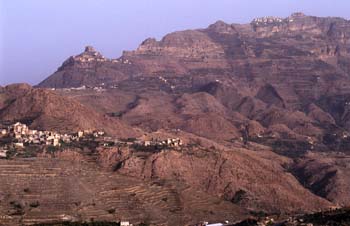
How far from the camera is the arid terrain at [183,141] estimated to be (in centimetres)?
5459

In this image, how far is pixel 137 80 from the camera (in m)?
175

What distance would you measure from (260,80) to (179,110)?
138 ft

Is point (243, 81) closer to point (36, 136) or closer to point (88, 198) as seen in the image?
point (36, 136)

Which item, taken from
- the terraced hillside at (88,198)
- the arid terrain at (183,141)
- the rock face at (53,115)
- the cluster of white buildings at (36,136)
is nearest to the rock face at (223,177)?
the arid terrain at (183,141)

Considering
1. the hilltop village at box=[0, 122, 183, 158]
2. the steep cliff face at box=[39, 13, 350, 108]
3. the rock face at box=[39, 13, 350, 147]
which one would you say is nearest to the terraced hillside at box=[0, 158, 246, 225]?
the hilltop village at box=[0, 122, 183, 158]

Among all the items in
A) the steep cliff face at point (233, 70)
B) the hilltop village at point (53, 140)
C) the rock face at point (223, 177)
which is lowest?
the rock face at point (223, 177)

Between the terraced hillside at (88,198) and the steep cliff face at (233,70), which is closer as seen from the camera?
the terraced hillside at (88,198)

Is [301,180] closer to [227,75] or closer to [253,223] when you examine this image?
[253,223]

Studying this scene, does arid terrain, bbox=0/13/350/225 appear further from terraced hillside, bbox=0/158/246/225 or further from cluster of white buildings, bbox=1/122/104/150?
cluster of white buildings, bbox=1/122/104/150

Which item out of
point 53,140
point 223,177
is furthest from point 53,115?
point 223,177

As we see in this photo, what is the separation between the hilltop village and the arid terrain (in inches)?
20.1

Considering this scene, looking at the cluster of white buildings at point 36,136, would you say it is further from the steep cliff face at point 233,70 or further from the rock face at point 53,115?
the steep cliff face at point 233,70

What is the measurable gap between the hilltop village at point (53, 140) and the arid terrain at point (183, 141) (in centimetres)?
51

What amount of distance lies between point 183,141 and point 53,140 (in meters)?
22.8
